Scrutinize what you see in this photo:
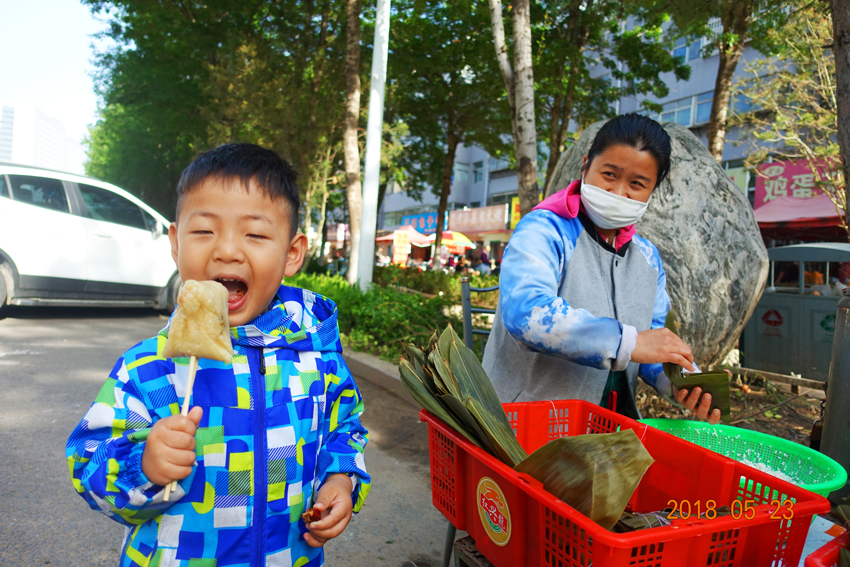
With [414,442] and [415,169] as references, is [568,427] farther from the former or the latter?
[415,169]

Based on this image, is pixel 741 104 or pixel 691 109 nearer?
pixel 741 104

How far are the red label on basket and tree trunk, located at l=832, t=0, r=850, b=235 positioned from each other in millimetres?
2951

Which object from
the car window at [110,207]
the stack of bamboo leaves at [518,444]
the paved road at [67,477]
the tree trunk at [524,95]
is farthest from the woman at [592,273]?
the car window at [110,207]

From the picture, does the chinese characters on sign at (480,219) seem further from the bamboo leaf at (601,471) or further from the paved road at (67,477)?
the bamboo leaf at (601,471)

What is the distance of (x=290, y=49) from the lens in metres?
13.8

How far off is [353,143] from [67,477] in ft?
24.6

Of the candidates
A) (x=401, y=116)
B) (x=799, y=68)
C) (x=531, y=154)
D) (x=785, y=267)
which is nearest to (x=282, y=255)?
(x=531, y=154)

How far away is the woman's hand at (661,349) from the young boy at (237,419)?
811 millimetres

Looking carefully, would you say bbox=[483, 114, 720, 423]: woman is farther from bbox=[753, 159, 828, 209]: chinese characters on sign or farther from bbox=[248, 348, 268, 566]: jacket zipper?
bbox=[753, 159, 828, 209]: chinese characters on sign

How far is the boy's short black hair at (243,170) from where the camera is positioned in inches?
55.6

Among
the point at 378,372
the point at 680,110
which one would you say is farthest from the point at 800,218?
the point at 378,372

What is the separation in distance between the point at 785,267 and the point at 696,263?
7731mm

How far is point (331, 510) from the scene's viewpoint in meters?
1.35

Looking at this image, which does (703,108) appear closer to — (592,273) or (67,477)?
(592,273)
